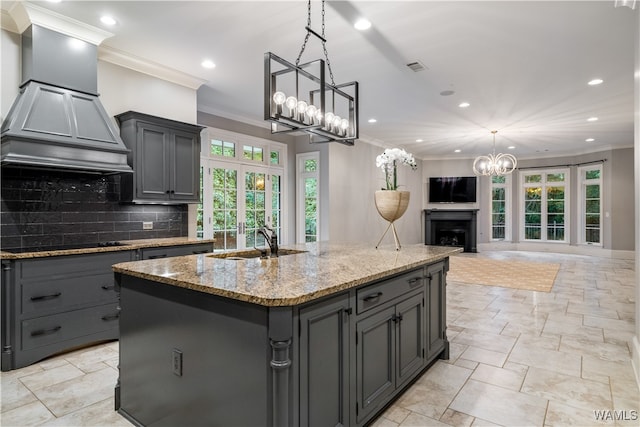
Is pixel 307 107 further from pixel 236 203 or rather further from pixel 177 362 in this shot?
pixel 236 203

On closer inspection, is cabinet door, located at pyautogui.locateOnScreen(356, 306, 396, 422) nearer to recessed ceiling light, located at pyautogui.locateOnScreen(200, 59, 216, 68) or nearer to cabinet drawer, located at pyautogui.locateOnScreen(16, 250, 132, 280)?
cabinet drawer, located at pyautogui.locateOnScreen(16, 250, 132, 280)

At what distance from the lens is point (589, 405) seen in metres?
2.31

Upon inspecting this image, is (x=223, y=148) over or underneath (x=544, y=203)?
over

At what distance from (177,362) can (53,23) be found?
10.4 ft

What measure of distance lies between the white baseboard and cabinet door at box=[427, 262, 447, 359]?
876 cm

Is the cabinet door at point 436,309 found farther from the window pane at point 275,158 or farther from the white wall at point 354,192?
the window pane at point 275,158

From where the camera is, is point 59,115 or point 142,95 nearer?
point 59,115

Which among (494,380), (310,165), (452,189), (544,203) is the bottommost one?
(494,380)

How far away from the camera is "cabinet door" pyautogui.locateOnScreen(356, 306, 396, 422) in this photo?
6.27ft

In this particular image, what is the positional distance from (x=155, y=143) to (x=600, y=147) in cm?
1057

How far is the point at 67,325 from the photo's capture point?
3072 millimetres

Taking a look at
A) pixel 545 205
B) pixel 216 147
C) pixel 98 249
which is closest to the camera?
pixel 98 249

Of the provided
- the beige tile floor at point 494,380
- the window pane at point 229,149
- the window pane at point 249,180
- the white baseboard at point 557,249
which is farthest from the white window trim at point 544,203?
the window pane at point 229,149

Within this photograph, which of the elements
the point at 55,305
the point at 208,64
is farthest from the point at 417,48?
the point at 55,305
